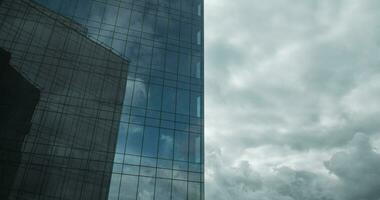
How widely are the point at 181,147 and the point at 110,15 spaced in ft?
82.5

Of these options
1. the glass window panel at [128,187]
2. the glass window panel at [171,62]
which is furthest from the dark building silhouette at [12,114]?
the glass window panel at [171,62]

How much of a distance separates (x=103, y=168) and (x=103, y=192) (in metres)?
3.06

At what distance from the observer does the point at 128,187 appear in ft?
134

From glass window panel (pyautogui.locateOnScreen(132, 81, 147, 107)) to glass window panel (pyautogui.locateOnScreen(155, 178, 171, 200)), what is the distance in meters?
11.6

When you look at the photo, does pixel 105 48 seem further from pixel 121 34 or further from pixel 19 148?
pixel 19 148

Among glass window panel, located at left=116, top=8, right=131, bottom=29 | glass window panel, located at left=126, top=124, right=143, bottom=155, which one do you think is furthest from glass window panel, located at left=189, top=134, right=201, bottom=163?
glass window panel, located at left=116, top=8, right=131, bottom=29

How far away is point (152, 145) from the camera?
44375 mm

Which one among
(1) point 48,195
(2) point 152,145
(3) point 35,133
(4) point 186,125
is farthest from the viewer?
(4) point 186,125

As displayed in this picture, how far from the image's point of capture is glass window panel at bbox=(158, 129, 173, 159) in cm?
4413

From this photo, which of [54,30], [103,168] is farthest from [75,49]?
[103,168]

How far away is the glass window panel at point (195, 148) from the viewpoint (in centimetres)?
4509

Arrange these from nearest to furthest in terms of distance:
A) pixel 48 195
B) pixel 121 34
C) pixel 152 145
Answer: pixel 48 195, pixel 152 145, pixel 121 34

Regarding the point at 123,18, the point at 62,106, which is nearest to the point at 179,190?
the point at 62,106

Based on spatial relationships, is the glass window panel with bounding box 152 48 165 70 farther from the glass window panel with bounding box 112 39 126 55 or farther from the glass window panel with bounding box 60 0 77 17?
the glass window panel with bounding box 60 0 77 17
